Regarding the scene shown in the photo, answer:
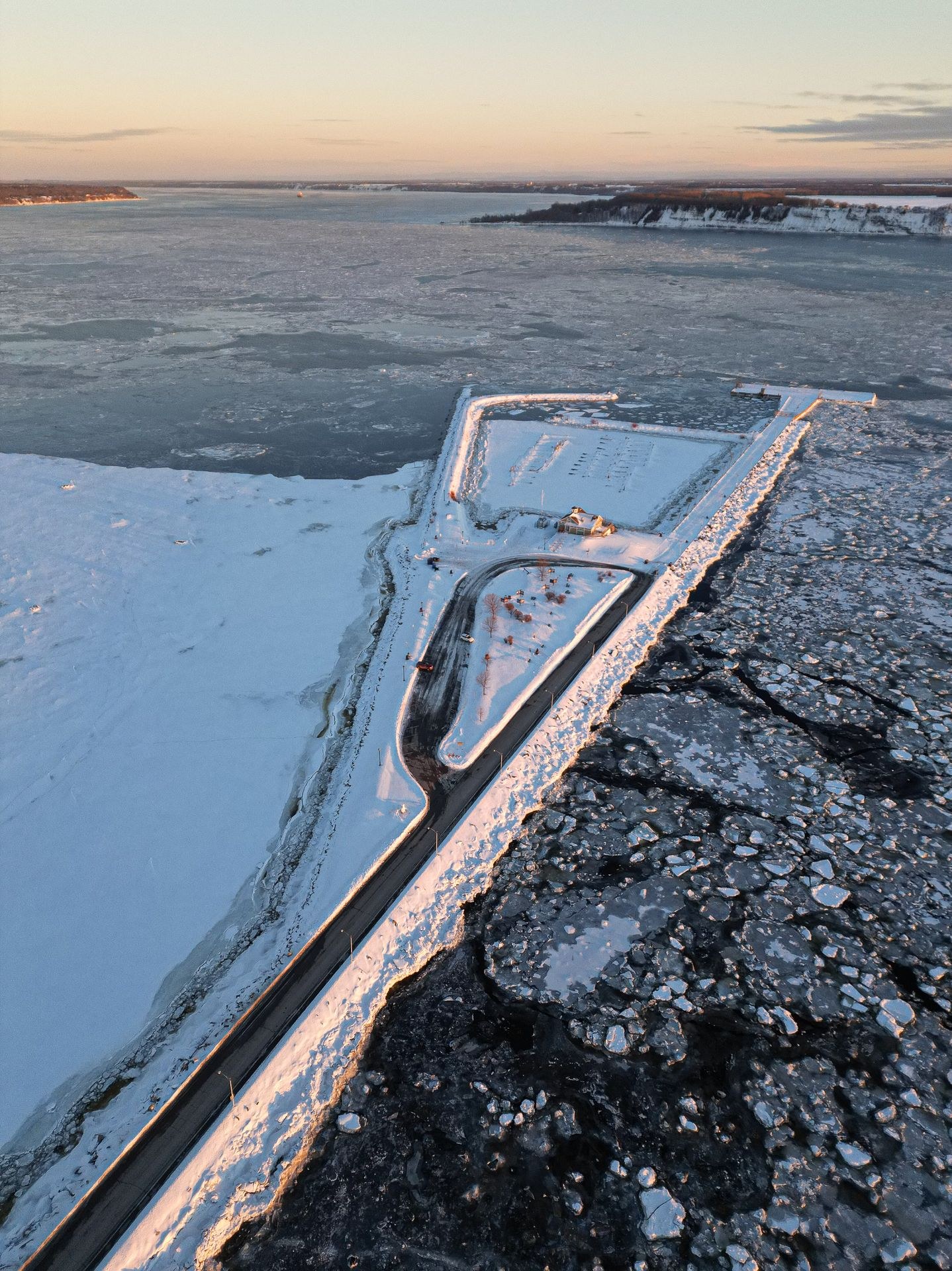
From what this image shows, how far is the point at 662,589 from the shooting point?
2319cm

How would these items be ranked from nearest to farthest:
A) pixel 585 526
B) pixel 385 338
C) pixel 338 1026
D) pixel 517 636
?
pixel 338 1026, pixel 517 636, pixel 585 526, pixel 385 338

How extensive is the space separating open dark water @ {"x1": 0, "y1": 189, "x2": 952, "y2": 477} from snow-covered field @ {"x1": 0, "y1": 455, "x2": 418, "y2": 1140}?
4.89 m

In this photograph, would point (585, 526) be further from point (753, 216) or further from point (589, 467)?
point (753, 216)

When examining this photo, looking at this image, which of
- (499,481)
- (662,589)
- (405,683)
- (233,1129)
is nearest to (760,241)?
(499,481)

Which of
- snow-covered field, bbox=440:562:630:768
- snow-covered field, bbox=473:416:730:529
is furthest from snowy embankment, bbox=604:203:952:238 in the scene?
snow-covered field, bbox=440:562:630:768

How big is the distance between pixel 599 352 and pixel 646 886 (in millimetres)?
43301

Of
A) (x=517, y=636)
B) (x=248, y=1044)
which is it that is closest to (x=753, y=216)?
(x=517, y=636)

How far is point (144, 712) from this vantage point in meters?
18.1

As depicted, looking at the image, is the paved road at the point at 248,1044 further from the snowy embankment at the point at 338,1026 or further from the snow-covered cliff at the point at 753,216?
the snow-covered cliff at the point at 753,216

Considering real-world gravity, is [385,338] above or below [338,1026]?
above

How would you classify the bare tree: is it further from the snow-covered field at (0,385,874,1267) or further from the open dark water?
the open dark water

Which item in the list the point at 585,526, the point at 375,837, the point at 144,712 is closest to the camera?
the point at 375,837

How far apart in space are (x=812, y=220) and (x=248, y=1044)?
147043 mm

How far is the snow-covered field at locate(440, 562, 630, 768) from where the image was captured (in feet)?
57.1
